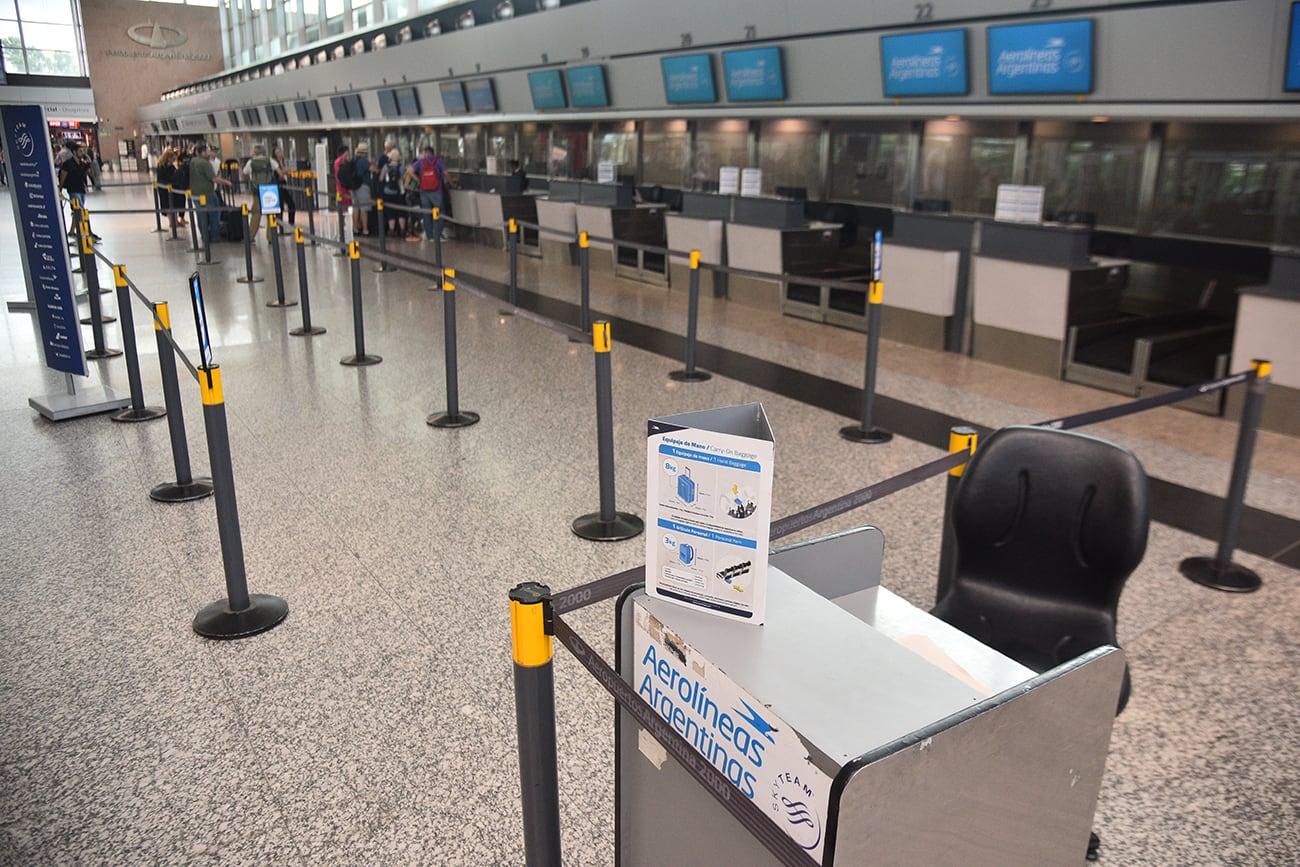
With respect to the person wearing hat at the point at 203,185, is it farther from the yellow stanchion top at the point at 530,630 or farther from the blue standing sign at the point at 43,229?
the yellow stanchion top at the point at 530,630

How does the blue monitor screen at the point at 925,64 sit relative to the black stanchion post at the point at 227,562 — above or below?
above

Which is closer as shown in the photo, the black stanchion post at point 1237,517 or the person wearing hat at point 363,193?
the black stanchion post at point 1237,517

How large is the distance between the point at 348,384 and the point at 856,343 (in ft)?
15.8

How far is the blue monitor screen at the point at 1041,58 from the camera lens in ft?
22.7

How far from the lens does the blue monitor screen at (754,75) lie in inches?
385

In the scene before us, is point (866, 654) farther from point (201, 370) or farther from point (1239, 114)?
point (1239, 114)

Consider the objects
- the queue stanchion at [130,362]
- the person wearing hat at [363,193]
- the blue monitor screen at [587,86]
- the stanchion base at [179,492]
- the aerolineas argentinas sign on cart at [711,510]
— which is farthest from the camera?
the person wearing hat at [363,193]

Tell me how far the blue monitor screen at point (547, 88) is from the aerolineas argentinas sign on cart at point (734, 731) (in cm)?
1328

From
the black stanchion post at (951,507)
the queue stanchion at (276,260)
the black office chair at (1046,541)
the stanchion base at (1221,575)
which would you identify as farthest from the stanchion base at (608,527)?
the queue stanchion at (276,260)

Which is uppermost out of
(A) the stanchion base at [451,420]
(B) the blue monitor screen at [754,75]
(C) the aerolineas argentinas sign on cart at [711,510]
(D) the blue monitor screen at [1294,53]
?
(B) the blue monitor screen at [754,75]

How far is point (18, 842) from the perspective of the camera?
2.56 m

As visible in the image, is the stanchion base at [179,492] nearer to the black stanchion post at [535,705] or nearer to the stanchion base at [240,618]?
the stanchion base at [240,618]

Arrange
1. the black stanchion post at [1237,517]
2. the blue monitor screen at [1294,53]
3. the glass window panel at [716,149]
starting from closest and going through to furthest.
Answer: the black stanchion post at [1237,517] < the blue monitor screen at [1294,53] < the glass window panel at [716,149]

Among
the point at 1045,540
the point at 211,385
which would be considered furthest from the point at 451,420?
the point at 1045,540
